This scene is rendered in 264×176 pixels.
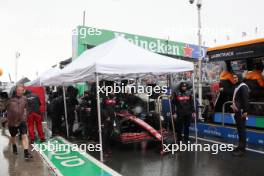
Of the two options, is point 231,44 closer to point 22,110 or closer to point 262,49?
point 262,49

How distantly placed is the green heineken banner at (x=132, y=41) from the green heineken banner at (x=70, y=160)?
9109 mm

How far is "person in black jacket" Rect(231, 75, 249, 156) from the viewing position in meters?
6.61

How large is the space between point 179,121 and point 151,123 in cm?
80

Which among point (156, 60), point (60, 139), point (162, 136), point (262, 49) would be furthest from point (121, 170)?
point (262, 49)

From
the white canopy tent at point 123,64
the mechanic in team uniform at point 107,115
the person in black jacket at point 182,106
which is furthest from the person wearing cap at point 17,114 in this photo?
the person in black jacket at point 182,106

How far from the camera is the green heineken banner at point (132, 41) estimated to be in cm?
1678

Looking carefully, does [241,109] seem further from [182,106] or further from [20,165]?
[20,165]

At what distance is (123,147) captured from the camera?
8.06 metres

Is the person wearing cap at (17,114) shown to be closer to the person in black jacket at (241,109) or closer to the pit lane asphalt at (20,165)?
the pit lane asphalt at (20,165)

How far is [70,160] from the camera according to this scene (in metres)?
6.68

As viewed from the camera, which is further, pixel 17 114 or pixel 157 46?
pixel 157 46

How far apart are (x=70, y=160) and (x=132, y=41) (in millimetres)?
13380

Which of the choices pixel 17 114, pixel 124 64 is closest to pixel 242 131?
pixel 124 64

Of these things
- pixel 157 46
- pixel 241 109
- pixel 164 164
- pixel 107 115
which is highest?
pixel 157 46
